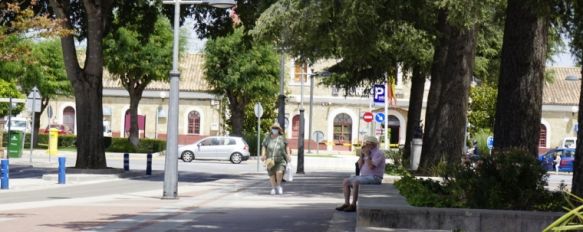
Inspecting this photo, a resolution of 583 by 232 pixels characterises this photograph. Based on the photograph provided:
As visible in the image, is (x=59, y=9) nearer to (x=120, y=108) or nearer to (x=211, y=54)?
(x=211, y=54)

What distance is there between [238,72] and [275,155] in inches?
1630

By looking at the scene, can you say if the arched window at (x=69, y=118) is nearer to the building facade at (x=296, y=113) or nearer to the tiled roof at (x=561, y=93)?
the building facade at (x=296, y=113)

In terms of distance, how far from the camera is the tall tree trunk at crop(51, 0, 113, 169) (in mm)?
30938

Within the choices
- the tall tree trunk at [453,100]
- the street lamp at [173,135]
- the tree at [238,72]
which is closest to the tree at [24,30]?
the street lamp at [173,135]

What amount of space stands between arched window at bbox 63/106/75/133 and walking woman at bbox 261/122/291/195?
55808 millimetres

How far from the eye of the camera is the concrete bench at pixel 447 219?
10.0m

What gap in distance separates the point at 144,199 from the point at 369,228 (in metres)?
11.0

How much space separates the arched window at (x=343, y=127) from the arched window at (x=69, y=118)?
19.9 meters

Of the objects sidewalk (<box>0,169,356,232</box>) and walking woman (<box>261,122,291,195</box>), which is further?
walking woman (<box>261,122,291,195</box>)

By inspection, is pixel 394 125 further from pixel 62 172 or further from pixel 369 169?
pixel 369 169

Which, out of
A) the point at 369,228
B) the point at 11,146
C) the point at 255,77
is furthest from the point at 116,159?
the point at 369,228

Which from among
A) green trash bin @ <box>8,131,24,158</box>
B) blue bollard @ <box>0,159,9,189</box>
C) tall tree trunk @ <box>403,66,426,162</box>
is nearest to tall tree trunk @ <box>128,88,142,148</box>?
green trash bin @ <box>8,131,24,158</box>

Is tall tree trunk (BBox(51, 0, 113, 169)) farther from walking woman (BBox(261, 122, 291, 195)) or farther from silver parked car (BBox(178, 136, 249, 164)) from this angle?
silver parked car (BBox(178, 136, 249, 164))

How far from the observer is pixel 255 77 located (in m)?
64.4
